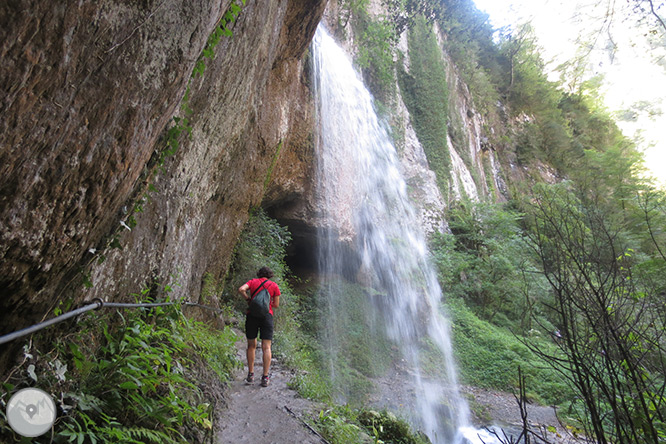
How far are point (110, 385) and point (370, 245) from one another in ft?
32.4

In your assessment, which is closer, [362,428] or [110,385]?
[110,385]

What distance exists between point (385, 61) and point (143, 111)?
44.3 feet

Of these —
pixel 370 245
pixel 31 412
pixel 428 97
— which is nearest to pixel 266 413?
pixel 31 412

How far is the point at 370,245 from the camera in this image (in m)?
11.8

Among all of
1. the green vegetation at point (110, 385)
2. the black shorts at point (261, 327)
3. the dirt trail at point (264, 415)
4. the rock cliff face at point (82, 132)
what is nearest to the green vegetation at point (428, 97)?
the black shorts at point (261, 327)

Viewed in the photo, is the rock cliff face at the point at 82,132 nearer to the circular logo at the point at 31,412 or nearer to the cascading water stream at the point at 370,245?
the circular logo at the point at 31,412

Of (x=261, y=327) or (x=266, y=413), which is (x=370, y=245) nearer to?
(x=261, y=327)

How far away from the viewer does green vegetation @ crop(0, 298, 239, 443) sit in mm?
1890

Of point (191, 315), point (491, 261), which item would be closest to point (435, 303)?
point (491, 261)

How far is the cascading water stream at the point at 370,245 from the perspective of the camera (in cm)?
991

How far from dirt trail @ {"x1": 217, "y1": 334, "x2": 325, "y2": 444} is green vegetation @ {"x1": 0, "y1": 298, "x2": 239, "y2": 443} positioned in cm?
55

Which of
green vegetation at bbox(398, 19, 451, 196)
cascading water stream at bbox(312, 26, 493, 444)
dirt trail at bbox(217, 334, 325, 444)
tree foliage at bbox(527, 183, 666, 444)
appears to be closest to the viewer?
tree foliage at bbox(527, 183, 666, 444)

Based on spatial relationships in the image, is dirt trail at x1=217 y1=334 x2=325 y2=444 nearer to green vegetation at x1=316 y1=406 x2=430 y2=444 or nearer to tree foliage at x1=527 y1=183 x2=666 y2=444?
green vegetation at x1=316 y1=406 x2=430 y2=444

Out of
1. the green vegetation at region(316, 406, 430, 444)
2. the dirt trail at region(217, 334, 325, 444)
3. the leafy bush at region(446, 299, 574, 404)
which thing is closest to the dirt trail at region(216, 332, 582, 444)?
the dirt trail at region(217, 334, 325, 444)
